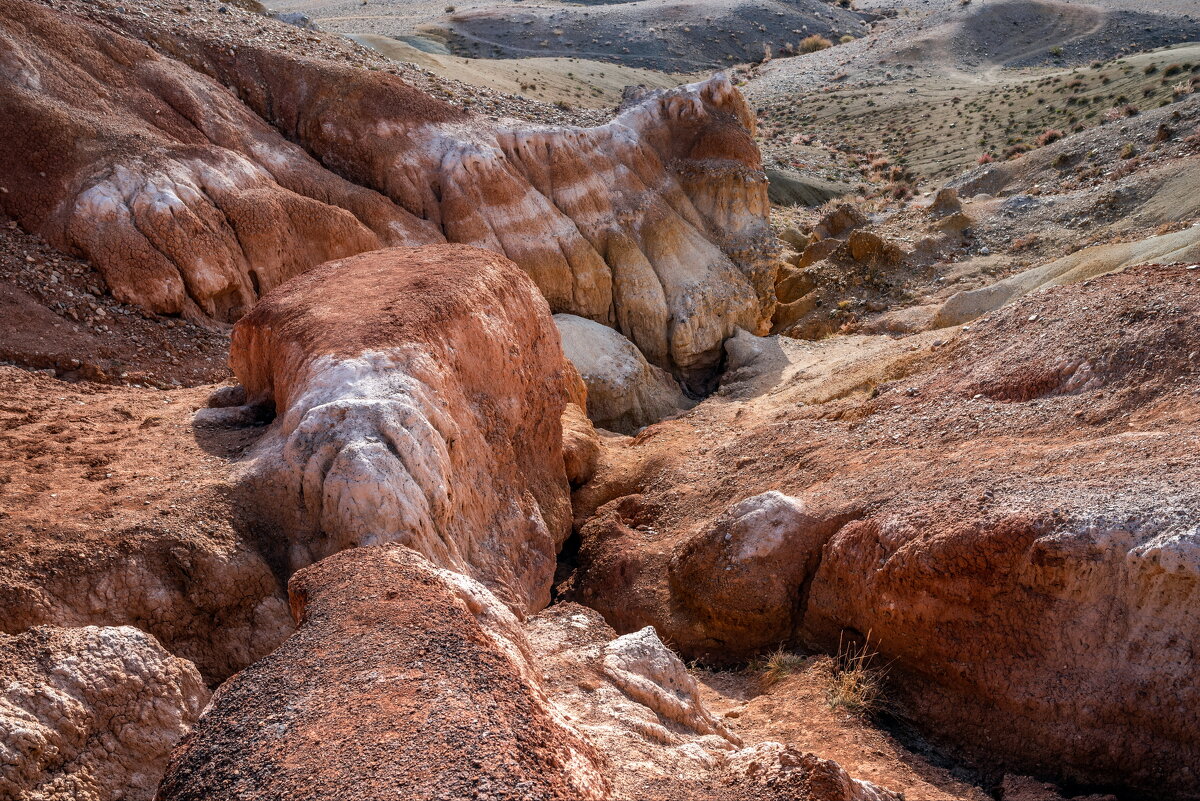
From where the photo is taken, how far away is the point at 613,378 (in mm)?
15664

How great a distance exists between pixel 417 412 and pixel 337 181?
945cm

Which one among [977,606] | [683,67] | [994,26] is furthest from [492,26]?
[977,606]

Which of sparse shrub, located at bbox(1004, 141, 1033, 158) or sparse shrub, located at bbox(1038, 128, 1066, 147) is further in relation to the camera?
sparse shrub, located at bbox(1004, 141, 1033, 158)

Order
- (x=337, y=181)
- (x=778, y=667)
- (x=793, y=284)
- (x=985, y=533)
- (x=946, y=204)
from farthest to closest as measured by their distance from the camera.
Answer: (x=946, y=204)
(x=793, y=284)
(x=337, y=181)
(x=778, y=667)
(x=985, y=533)

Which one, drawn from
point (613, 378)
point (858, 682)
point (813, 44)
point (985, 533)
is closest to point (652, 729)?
point (858, 682)

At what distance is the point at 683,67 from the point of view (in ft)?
178

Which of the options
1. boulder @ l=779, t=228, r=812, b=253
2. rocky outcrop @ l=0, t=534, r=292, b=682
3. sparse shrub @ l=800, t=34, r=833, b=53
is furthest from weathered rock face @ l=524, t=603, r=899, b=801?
sparse shrub @ l=800, t=34, r=833, b=53

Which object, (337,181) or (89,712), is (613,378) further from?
(89,712)

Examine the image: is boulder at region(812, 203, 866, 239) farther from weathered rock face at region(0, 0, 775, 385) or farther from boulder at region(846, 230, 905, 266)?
weathered rock face at region(0, 0, 775, 385)

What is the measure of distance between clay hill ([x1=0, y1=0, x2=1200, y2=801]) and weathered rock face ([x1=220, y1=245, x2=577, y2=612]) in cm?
5

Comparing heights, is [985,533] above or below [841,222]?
below

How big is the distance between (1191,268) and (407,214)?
11.5m

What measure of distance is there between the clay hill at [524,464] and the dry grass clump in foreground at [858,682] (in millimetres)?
30

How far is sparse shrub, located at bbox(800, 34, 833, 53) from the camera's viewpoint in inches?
2315
